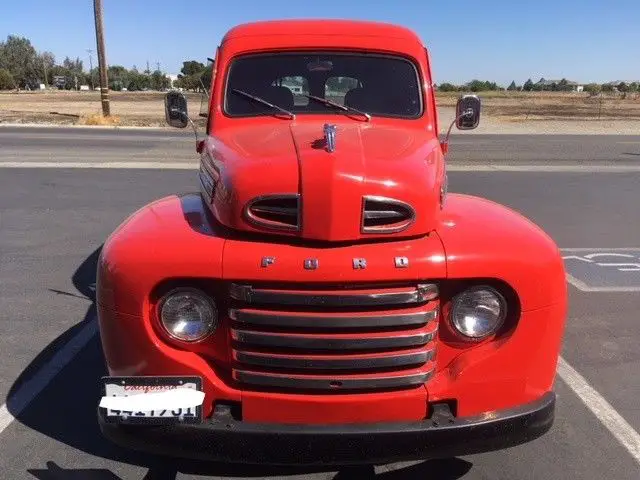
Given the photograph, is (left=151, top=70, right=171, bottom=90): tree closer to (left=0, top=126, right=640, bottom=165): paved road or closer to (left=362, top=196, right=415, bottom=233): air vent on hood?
(left=0, top=126, right=640, bottom=165): paved road

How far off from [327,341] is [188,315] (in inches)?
23.0

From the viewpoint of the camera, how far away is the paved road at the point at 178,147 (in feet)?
56.1

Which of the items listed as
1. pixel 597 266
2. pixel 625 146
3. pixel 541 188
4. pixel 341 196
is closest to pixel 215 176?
pixel 341 196

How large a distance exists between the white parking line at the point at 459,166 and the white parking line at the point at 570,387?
10311 millimetres

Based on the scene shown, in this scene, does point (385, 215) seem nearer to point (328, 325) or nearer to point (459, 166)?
point (328, 325)

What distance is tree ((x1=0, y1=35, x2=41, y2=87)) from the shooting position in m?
130

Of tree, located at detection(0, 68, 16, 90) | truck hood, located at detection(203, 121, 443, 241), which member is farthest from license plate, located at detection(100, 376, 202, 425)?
tree, located at detection(0, 68, 16, 90)

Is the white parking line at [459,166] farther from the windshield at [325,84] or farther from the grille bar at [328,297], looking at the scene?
the grille bar at [328,297]

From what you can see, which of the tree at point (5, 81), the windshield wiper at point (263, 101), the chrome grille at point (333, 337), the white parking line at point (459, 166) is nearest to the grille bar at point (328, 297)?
the chrome grille at point (333, 337)

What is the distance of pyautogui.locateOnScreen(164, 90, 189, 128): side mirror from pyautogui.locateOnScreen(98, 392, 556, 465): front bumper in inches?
116

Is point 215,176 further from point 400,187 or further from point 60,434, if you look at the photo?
point 60,434

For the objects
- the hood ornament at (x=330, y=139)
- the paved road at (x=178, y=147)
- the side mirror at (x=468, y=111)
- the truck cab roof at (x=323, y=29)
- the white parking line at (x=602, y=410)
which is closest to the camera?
the hood ornament at (x=330, y=139)

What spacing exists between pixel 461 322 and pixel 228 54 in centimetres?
272

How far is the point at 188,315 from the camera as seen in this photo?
269cm
